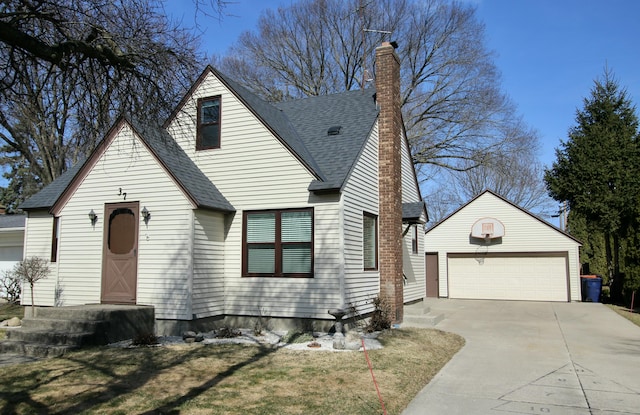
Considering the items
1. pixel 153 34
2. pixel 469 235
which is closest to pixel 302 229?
pixel 153 34

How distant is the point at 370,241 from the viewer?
12.7 meters

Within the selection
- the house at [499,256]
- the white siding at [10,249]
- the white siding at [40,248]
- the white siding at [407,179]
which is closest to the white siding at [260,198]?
the white siding at [40,248]

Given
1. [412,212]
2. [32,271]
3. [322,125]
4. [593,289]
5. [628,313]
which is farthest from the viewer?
[593,289]

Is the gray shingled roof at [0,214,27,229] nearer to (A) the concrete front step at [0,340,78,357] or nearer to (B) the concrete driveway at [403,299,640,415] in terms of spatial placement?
(A) the concrete front step at [0,340,78,357]

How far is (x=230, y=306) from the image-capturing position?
11.8 m

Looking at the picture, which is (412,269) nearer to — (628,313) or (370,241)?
(370,241)

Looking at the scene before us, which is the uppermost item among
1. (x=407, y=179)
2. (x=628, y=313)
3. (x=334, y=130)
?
(x=334, y=130)

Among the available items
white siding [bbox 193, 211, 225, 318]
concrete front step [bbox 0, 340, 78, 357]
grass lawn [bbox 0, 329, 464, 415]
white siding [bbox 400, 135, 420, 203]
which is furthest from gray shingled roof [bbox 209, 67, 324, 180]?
concrete front step [bbox 0, 340, 78, 357]

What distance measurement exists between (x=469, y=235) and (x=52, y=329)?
1850cm

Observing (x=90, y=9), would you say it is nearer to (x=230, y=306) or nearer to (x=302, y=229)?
(x=302, y=229)

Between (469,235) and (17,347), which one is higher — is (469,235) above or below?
above

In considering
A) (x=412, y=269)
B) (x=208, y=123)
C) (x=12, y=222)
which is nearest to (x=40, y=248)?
(x=208, y=123)

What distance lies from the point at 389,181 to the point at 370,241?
1727mm

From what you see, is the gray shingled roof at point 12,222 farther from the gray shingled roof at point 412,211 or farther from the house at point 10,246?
the gray shingled roof at point 412,211
